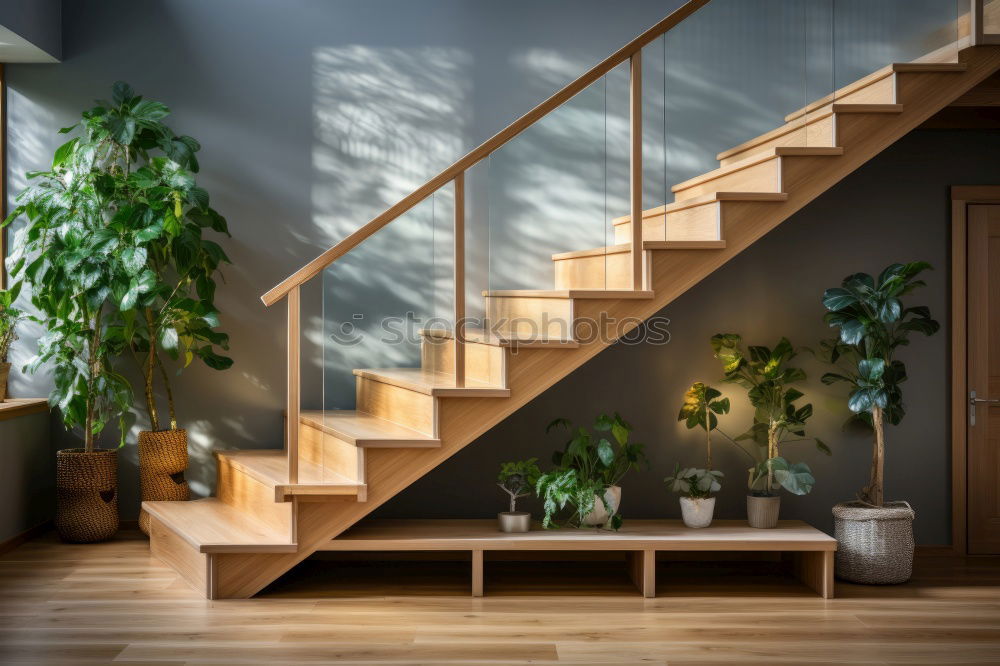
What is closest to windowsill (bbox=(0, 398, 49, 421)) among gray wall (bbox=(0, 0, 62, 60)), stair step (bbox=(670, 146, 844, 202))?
gray wall (bbox=(0, 0, 62, 60))

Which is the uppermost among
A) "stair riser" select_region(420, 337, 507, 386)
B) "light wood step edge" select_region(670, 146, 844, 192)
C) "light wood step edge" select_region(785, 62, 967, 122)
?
"light wood step edge" select_region(785, 62, 967, 122)

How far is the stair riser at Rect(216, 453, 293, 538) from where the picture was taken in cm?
395

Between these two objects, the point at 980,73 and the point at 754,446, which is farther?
the point at 754,446

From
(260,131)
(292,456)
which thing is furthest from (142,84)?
(292,456)

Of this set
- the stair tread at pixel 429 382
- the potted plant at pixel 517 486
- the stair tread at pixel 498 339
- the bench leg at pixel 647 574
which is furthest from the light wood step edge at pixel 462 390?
the bench leg at pixel 647 574

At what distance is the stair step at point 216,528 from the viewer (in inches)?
149

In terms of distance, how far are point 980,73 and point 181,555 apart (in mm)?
4051

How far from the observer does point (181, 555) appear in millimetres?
4105

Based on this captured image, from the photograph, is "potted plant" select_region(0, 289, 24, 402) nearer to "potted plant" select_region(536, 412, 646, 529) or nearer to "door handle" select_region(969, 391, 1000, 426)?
"potted plant" select_region(536, 412, 646, 529)

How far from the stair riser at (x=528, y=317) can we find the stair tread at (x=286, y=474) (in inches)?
34.6

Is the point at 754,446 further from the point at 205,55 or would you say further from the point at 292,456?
the point at 205,55

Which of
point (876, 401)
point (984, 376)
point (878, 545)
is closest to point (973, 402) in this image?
point (984, 376)

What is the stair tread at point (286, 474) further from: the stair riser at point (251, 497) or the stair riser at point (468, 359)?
the stair riser at point (468, 359)

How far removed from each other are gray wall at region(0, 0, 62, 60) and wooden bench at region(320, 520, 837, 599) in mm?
2938
